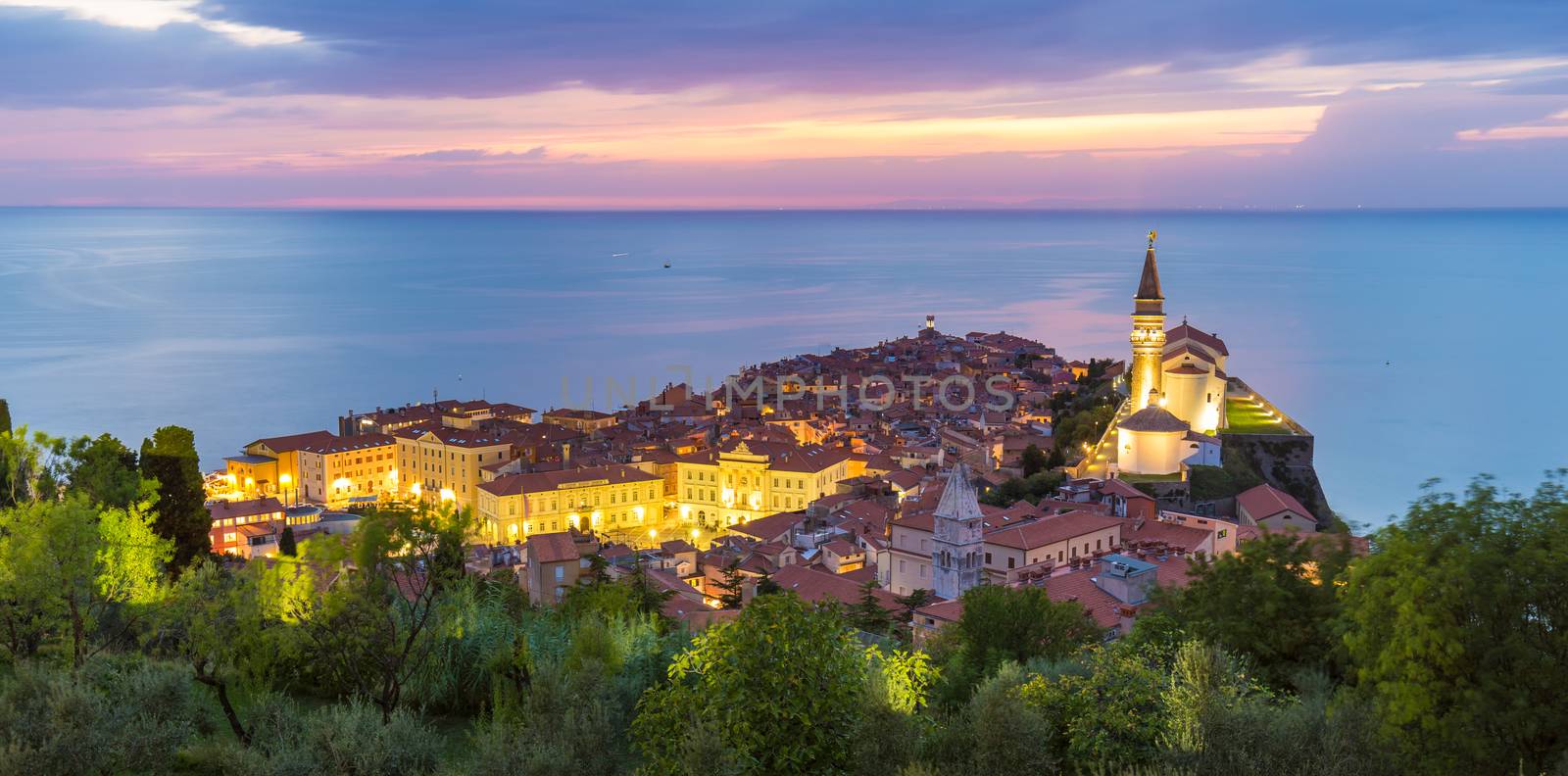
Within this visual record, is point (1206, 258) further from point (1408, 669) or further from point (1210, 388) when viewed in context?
point (1408, 669)

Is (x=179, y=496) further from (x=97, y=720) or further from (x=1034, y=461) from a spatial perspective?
(x=1034, y=461)

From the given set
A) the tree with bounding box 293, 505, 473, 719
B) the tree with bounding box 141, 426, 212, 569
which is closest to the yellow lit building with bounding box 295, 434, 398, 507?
the tree with bounding box 141, 426, 212, 569

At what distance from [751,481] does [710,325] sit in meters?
43.5

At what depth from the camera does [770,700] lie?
5.02 metres

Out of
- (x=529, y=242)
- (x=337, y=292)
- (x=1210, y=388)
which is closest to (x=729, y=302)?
(x=337, y=292)

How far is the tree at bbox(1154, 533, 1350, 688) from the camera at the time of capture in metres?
9.54

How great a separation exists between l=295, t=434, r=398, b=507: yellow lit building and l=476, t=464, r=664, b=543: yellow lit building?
18.4ft

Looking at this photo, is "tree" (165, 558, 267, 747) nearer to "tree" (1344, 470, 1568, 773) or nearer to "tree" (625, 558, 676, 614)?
"tree" (625, 558, 676, 614)

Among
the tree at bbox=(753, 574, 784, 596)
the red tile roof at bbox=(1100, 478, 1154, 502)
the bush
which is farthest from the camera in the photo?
the red tile roof at bbox=(1100, 478, 1154, 502)

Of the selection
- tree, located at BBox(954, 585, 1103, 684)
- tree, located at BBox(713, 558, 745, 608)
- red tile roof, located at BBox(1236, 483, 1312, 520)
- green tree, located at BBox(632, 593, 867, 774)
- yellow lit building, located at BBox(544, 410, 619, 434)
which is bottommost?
tree, located at BBox(713, 558, 745, 608)

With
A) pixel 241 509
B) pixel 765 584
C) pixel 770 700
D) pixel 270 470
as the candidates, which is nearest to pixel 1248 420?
pixel 765 584

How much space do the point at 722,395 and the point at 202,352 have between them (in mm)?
28624

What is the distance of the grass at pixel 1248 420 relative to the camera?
28.4 meters

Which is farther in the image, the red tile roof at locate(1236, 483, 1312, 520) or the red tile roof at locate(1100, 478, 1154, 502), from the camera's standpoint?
the red tile roof at locate(1100, 478, 1154, 502)
